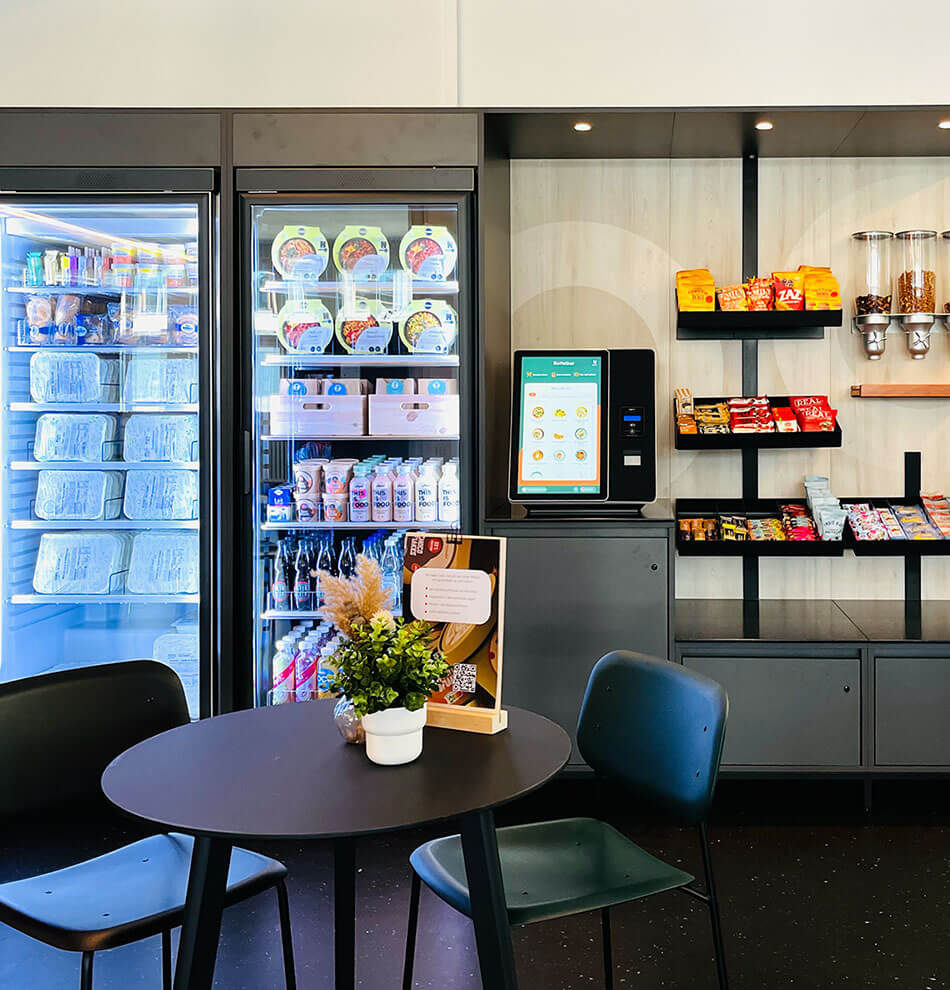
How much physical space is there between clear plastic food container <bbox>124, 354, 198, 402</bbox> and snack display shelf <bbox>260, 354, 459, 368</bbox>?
28cm

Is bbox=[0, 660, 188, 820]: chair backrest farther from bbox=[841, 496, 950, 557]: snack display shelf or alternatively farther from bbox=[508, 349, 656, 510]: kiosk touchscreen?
bbox=[841, 496, 950, 557]: snack display shelf

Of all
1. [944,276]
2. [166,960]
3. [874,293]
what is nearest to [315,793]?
[166,960]

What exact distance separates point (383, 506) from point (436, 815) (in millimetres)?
2195

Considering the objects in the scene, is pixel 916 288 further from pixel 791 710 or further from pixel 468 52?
pixel 468 52

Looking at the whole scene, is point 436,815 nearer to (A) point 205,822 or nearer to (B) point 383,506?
(A) point 205,822

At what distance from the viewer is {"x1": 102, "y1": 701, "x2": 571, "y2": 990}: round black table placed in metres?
1.54

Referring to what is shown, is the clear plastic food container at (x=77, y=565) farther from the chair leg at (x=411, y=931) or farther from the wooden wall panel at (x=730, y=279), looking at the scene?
the chair leg at (x=411, y=931)

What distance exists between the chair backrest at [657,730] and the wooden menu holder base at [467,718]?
0.35 meters

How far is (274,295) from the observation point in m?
3.65

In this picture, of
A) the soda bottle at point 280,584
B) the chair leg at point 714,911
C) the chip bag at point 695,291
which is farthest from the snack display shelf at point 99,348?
the chair leg at point 714,911

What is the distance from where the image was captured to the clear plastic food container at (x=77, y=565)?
3.71m

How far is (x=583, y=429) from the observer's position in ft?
12.2

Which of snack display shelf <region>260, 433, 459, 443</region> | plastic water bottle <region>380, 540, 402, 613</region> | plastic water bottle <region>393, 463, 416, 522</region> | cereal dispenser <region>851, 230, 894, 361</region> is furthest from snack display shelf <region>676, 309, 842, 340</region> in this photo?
plastic water bottle <region>380, 540, 402, 613</region>

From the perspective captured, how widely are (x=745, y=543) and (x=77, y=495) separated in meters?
2.51
